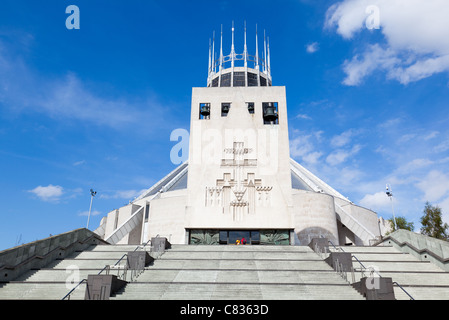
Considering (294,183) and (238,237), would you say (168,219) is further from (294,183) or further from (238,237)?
(294,183)

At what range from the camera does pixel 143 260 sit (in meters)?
10.6

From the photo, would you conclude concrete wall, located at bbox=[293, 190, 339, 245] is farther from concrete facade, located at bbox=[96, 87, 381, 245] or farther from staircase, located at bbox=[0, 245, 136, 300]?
staircase, located at bbox=[0, 245, 136, 300]

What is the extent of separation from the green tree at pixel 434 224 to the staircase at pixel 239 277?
512 inches

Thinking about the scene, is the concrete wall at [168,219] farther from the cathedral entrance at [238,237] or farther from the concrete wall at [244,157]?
the cathedral entrance at [238,237]

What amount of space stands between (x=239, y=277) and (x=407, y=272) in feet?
18.0

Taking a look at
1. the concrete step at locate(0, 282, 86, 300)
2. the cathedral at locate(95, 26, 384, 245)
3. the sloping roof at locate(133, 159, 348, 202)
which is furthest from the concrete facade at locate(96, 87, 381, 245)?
the sloping roof at locate(133, 159, 348, 202)

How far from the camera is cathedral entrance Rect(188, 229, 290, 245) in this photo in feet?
55.1

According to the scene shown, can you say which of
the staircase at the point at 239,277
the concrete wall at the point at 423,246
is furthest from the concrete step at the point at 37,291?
the concrete wall at the point at 423,246

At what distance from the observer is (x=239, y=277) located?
9.74m

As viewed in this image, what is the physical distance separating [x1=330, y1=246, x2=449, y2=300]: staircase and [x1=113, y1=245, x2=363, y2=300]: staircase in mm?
1363

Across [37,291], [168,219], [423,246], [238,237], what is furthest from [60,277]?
[168,219]

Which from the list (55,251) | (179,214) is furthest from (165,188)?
(55,251)
